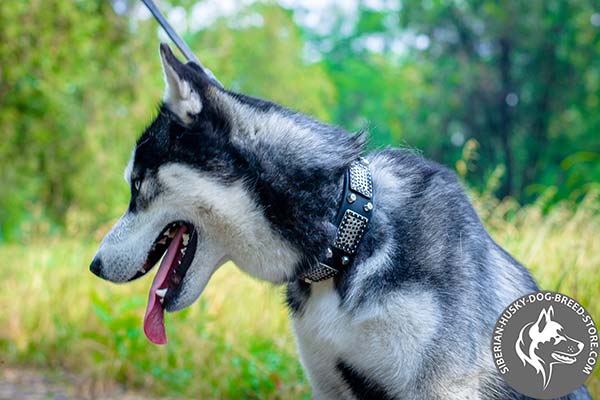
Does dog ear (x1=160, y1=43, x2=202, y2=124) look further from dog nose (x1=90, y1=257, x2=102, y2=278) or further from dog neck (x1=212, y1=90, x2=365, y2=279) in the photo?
dog nose (x1=90, y1=257, x2=102, y2=278)

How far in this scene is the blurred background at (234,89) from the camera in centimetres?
541

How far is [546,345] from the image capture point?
2.92 m

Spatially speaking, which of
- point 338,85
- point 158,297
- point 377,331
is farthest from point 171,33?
point 338,85

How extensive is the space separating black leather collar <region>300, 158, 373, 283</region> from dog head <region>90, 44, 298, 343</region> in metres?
0.13

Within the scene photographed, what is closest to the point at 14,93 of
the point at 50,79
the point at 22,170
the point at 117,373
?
the point at 50,79

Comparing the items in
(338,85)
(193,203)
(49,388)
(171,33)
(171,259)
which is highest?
(171,33)

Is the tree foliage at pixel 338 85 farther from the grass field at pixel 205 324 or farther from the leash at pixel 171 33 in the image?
the grass field at pixel 205 324

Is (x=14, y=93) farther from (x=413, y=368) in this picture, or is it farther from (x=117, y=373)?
(x=413, y=368)

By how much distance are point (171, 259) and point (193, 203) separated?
27 centimetres

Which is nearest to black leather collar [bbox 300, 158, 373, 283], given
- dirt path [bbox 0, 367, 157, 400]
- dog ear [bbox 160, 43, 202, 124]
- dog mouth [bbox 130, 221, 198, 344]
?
dog mouth [bbox 130, 221, 198, 344]

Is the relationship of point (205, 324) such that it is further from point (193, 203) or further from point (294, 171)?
point (294, 171)

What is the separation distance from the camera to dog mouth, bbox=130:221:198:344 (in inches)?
113

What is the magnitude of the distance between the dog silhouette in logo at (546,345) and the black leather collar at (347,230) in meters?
0.75

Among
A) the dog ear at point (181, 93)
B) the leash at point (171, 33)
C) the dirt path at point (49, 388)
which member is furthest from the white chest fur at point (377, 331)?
the dirt path at point (49, 388)
